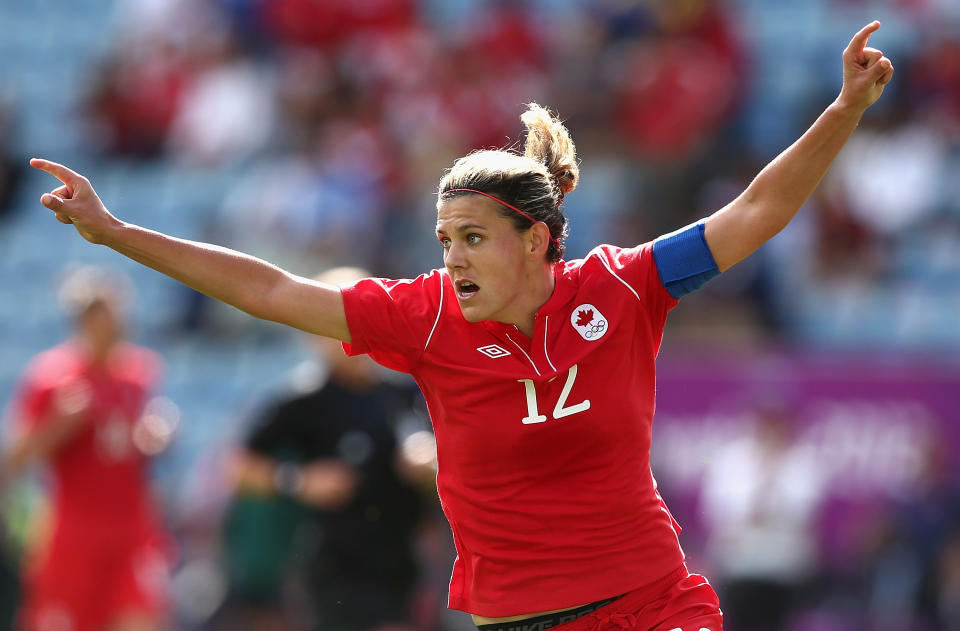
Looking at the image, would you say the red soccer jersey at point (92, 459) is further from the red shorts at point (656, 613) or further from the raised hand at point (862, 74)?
the raised hand at point (862, 74)

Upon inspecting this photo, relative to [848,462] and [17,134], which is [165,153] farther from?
[848,462]

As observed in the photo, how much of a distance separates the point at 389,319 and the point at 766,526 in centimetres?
591

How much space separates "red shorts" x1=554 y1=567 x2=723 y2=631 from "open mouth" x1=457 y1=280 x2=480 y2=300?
1.00m

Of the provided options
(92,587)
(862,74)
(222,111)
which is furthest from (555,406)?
(222,111)

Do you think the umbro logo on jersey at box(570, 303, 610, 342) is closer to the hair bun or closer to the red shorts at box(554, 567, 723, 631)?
the hair bun

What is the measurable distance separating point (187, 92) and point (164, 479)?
14.1 ft

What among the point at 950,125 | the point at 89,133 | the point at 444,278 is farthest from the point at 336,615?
the point at 89,133

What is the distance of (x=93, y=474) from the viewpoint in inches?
351

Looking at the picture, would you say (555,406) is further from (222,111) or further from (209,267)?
(222,111)

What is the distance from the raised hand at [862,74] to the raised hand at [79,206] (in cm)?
214

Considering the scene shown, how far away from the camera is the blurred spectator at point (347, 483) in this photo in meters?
7.32

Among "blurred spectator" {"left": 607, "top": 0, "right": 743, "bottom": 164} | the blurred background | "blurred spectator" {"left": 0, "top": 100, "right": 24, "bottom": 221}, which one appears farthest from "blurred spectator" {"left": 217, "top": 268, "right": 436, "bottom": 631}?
"blurred spectator" {"left": 0, "top": 100, "right": 24, "bottom": 221}

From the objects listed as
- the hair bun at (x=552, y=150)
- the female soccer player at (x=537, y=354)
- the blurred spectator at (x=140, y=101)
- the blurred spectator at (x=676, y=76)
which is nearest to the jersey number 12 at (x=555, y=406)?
the female soccer player at (x=537, y=354)

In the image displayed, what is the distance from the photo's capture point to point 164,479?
12422 mm
